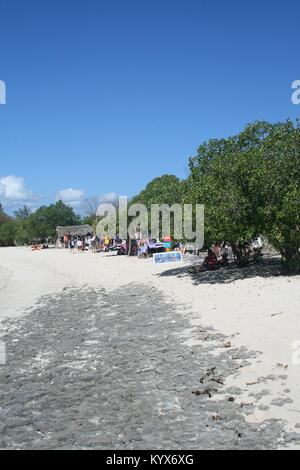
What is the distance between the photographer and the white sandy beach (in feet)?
17.5

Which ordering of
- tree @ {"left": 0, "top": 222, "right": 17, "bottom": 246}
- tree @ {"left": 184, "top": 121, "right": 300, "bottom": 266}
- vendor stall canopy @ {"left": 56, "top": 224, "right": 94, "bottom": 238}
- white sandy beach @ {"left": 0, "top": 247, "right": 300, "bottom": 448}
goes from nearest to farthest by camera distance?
1. white sandy beach @ {"left": 0, "top": 247, "right": 300, "bottom": 448}
2. tree @ {"left": 184, "top": 121, "right": 300, "bottom": 266}
3. vendor stall canopy @ {"left": 56, "top": 224, "right": 94, "bottom": 238}
4. tree @ {"left": 0, "top": 222, "right": 17, "bottom": 246}

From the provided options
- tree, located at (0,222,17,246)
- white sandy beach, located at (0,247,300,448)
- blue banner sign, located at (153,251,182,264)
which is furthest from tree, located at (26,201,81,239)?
white sandy beach, located at (0,247,300,448)

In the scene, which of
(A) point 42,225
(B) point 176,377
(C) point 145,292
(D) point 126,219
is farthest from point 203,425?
(A) point 42,225

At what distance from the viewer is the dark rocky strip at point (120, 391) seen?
4336 millimetres

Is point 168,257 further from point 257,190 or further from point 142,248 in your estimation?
point 257,190

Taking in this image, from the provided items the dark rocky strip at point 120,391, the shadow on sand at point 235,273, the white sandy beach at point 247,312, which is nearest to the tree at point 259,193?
the shadow on sand at point 235,273

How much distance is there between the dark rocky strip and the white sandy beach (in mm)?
313

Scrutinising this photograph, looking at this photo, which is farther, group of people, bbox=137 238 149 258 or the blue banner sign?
group of people, bbox=137 238 149 258

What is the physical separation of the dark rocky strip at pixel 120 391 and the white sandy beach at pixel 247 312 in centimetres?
31

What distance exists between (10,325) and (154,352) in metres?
4.61

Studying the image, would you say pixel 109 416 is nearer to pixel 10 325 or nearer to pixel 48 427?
pixel 48 427

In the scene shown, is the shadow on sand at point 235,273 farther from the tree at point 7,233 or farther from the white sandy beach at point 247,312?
the tree at point 7,233

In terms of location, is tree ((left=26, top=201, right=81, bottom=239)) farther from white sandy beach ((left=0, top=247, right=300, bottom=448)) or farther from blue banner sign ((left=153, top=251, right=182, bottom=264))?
white sandy beach ((left=0, top=247, right=300, bottom=448))
